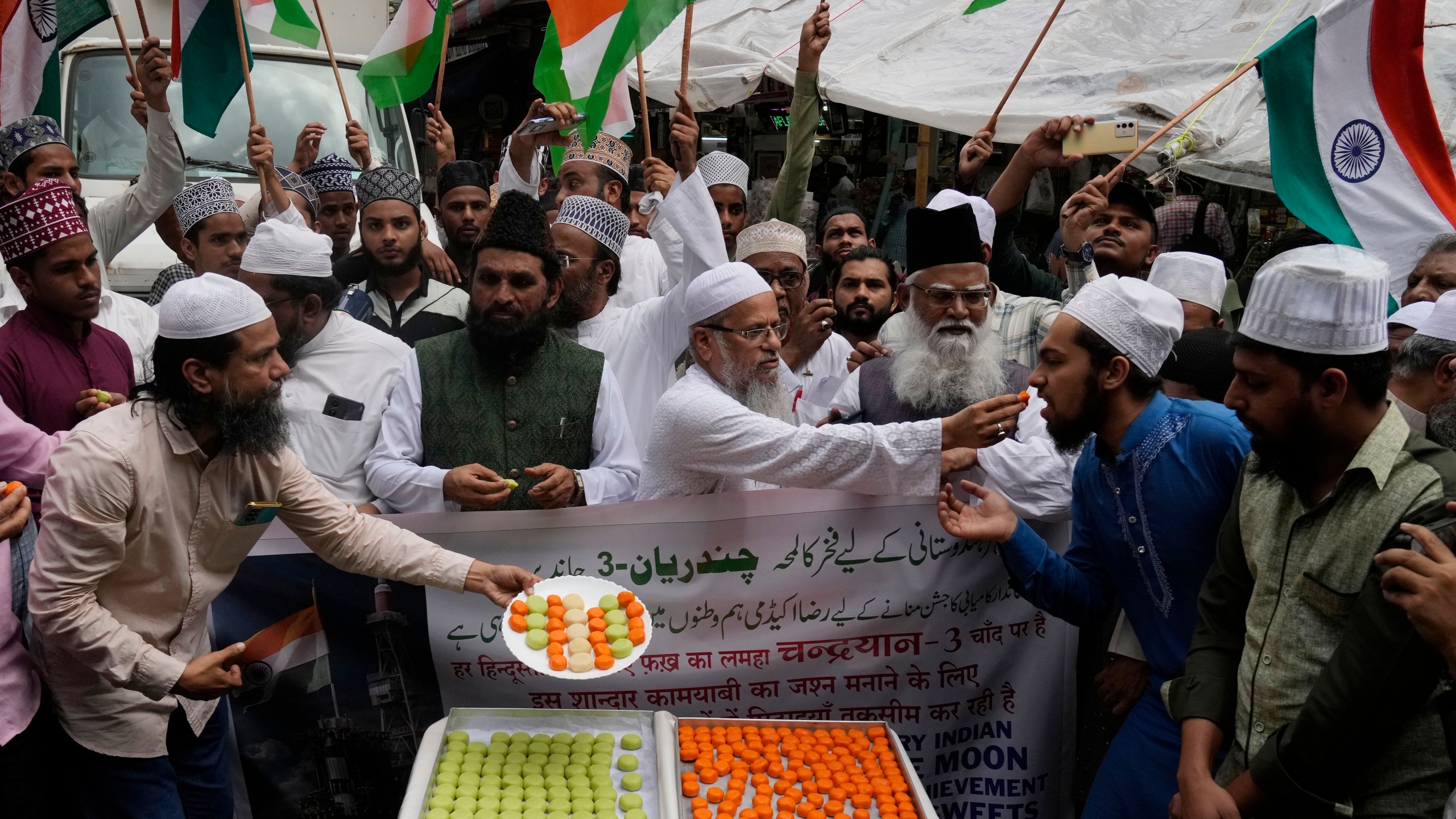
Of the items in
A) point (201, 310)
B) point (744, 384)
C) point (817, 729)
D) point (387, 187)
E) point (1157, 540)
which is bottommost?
point (817, 729)

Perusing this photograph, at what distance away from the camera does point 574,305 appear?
4445mm

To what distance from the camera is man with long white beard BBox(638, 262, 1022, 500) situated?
3031mm

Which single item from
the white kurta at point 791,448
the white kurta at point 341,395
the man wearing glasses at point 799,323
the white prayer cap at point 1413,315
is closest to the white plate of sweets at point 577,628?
the white kurta at point 791,448

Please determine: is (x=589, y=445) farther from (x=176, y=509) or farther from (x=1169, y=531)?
(x=1169, y=531)

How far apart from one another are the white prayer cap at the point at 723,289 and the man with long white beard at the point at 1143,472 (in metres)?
0.92

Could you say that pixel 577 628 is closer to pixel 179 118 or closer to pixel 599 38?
pixel 599 38

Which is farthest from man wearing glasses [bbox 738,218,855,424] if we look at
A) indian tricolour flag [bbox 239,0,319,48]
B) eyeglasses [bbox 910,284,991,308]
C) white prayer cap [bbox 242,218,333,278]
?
indian tricolour flag [bbox 239,0,319,48]

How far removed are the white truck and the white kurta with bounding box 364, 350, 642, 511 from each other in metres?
3.51

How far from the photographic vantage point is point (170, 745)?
298 centimetres

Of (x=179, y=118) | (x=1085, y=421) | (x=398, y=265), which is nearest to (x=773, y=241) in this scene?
(x=398, y=265)

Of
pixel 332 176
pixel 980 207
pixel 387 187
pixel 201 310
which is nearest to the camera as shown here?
pixel 201 310

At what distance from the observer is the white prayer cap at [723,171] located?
235 inches

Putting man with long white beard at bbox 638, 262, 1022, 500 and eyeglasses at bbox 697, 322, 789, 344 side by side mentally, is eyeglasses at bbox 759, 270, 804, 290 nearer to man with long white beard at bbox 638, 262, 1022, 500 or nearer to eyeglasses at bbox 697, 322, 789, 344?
man with long white beard at bbox 638, 262, 1022, 500

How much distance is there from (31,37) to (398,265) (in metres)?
2.09
